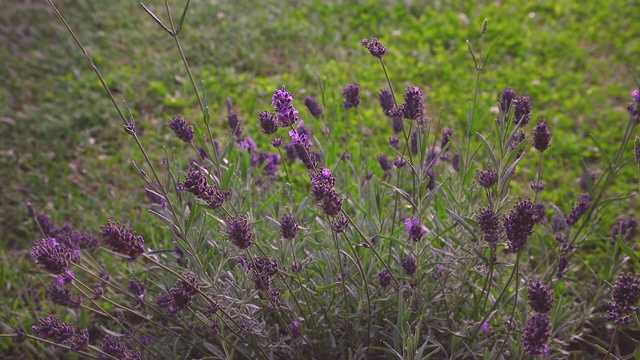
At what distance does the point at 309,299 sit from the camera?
2.39m

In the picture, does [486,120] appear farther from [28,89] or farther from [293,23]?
[28,89]

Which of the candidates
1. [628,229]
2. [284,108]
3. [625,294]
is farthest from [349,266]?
[628,229]

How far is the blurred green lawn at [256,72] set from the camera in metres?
4.12

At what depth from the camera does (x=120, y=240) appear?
158 centimetres

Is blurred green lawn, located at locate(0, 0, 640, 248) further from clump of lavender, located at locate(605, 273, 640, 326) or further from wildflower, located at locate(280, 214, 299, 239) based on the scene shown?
clump of lavender, located at locate(605, 273, 640, 326)

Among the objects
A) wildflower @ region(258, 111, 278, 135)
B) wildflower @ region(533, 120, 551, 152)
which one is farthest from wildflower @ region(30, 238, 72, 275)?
wildflower @ region(533, 120, 551, 152)

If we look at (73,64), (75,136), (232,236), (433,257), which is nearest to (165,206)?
(232,236)

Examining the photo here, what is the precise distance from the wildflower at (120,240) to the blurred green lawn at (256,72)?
194 centimetres

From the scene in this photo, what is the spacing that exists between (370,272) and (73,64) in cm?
411

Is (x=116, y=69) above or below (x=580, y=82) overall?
below

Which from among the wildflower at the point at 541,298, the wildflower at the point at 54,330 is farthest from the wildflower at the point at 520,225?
the wildflower at the point at 54,330

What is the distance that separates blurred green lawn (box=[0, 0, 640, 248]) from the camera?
4.12 m

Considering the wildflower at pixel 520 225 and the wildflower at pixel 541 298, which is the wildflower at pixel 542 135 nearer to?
the wildflower at pixel 520 225

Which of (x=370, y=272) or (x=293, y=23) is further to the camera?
(x=293, y=23)
